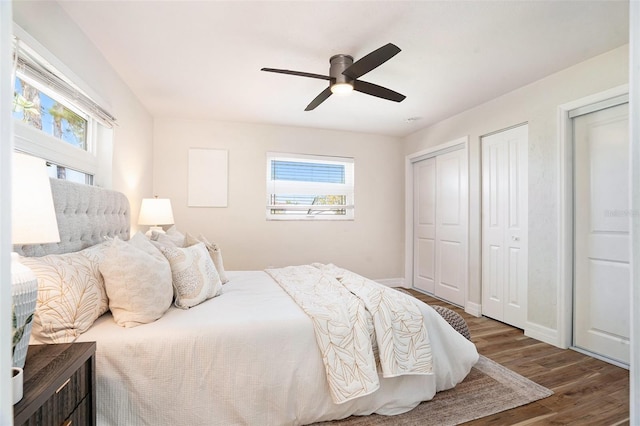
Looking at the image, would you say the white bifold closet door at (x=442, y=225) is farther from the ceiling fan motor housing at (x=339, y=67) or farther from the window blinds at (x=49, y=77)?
the window blinds at (x=49, y=77)

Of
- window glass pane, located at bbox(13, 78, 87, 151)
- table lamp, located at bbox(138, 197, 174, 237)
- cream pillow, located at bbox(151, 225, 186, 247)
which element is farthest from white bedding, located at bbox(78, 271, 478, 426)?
table lamp, located at bbox(138, 197, 174, 237)

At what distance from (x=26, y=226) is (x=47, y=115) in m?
1.36

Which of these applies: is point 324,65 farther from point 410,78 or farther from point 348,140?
point 348,140

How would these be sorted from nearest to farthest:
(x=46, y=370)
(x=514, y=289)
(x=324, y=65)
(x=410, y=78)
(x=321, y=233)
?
(x=46, y=370) → (x=324, y=65) → (x=410, y=78) → (x=514, y=289) → (x=321, y=233)

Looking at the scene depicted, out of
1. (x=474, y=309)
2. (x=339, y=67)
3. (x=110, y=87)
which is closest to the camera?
(x=339, y=67)

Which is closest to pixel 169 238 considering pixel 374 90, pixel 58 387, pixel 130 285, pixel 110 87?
pixel 130 285

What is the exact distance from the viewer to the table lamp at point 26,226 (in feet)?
3.04

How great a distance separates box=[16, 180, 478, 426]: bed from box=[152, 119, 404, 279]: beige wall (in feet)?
7.00

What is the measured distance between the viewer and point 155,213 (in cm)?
312

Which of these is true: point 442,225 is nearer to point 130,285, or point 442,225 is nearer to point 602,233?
point 602,233

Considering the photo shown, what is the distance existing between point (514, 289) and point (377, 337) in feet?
7.28

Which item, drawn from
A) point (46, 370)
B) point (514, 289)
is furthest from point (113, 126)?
point (514, 289)

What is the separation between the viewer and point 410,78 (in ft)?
9.41

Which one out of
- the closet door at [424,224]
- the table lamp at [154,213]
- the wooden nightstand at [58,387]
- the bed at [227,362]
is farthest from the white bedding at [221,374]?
the closet door at [424,224]
